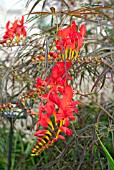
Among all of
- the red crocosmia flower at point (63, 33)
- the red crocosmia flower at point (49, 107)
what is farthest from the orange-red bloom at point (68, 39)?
the red crocosmia flower at point (49, 107)

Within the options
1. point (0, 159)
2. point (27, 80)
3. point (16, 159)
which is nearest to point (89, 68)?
point (27, 80)

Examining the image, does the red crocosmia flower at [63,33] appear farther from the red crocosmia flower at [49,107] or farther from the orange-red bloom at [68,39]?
the red crocosmia flower at [49,107]

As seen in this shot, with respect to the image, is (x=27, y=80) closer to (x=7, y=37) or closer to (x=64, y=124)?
(x=7, y=37)

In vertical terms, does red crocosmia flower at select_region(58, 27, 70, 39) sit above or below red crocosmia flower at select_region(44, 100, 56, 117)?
above

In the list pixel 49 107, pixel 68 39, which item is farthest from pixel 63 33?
pixel 49 107

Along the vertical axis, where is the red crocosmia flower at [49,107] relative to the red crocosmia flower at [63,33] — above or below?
below

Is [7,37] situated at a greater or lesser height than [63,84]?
greater

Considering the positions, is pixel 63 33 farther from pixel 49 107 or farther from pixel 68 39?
pixel 49 107

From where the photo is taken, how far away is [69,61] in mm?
1062

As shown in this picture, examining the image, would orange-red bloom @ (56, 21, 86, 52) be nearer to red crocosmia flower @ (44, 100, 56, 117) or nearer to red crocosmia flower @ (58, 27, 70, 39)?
red crocosmia flower @ (58, 27, 70, 39)

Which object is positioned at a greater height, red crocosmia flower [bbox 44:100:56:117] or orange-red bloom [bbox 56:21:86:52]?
orange-red bloom [bbox 56:21:86:52]

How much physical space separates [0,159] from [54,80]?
4.99ft

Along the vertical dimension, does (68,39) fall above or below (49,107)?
above

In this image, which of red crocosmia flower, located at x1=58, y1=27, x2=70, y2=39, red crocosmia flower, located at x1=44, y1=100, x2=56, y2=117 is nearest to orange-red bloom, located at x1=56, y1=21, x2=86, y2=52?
red crocosmia flower, located at x1=58, y1=27, x2=70, y2=39
